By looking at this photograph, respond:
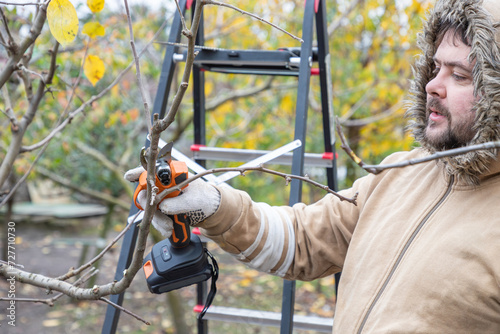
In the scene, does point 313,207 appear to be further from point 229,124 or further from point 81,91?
point 229,124

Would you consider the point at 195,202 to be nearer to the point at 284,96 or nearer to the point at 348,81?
the point at 284,96

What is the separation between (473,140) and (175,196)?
2.80ft

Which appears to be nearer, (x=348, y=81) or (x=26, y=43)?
(x=26, y=43)

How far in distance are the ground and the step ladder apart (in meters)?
2.20

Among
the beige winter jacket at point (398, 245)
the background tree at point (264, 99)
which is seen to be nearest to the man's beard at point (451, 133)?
the beige winter jacket at point (398, 245)

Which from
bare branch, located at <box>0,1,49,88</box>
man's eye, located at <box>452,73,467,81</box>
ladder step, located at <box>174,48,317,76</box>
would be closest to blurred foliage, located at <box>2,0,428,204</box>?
ladder step, located at <box>174,48,317,76</box>

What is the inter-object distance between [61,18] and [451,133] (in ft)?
3.50

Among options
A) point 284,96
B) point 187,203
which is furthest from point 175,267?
point 284,96

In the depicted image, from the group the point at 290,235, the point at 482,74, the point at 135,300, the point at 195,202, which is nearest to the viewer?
the point at 482,74

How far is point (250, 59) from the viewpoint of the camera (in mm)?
1928

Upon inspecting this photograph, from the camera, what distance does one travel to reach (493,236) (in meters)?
1.17

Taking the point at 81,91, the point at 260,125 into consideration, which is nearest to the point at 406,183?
the point at 81,91

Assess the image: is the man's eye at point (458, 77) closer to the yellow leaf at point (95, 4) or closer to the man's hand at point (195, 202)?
the man's hand at point (195, 202)

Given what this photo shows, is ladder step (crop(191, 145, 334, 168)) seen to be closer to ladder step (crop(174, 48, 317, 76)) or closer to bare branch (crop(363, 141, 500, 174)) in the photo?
ladder step (crop(174, 48, 317, 76))
